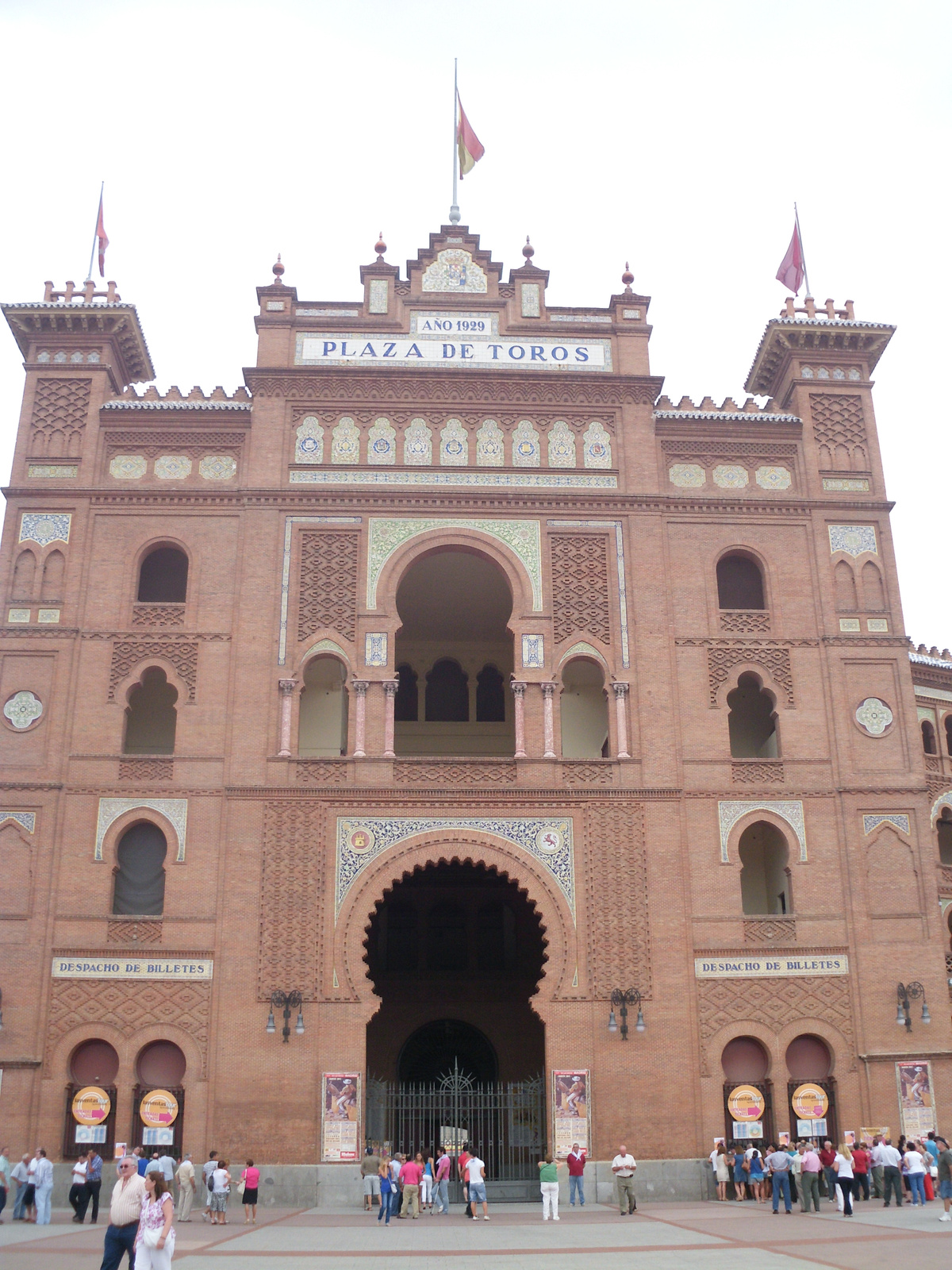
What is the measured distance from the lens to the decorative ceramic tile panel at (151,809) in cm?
2458

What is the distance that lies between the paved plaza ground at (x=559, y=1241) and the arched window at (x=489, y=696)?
13258 mm

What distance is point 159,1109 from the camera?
75.3ft

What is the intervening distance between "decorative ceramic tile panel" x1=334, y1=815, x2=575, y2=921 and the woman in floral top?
Result: 45.4ft

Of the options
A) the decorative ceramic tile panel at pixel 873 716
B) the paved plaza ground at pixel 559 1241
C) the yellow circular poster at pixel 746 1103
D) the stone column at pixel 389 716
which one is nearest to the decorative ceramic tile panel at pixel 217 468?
the stone column at pixel 389 716

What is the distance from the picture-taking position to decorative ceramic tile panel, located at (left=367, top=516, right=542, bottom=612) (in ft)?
88.1

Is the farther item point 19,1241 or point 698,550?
point 698,550

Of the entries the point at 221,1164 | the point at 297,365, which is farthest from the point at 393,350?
the point at 221,1164

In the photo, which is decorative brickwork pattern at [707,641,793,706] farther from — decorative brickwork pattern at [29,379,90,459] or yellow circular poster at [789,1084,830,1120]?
decorative brickwork pattern at [29,379,90,459]

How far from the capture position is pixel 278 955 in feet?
78.2

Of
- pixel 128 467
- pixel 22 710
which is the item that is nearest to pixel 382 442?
pixel 128 467

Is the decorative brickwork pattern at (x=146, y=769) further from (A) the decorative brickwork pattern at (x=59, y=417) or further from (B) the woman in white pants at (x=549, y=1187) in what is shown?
(B) the woman in white pants at (x=549, y=1187)

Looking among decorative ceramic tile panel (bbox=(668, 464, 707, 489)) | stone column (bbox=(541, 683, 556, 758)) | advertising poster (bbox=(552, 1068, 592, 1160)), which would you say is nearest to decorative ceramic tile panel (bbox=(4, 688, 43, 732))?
stone column (bbox=(541, 683, 556, 758))

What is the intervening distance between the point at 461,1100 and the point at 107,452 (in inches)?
713

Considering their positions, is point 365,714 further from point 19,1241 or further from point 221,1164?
point 19,1241
